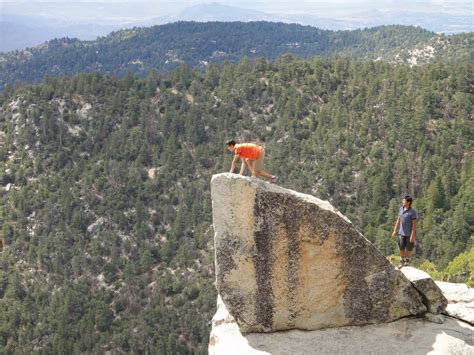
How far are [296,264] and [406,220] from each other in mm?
5655

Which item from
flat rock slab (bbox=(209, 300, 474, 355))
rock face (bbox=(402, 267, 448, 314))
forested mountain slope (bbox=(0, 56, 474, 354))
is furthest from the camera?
forested mountain slope (bbox=(0, 56, 474, 354))

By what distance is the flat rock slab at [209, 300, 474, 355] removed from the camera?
18.5 metres

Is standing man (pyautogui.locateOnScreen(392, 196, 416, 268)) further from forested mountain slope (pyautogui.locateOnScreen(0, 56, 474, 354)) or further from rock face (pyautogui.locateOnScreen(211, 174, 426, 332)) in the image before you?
forested mountain slope (pyautogui.locateOnScreen(0, 56, 474, 354))

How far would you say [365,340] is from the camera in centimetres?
1934

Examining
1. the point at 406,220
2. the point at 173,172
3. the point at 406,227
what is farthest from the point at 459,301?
the point at 173,172

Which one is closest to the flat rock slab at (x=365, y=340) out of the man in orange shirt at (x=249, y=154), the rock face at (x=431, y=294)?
the rock face at (x=431, y=294)

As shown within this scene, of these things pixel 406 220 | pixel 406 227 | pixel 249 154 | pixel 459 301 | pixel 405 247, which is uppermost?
pixel 249 154

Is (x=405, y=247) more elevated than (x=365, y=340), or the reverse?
(x=405, y=247)

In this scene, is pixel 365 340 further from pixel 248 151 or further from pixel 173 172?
pixel 173 172

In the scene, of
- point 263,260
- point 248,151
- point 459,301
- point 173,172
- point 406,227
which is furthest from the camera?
point 173,172

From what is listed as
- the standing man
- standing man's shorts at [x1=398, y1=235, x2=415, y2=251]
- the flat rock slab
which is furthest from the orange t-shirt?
standing man's shorts at [x1=398, y1=235, x2=415, y2=251]

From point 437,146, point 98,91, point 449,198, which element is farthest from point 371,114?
point 98,91

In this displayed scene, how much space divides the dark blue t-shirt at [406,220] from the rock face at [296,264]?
3.09m

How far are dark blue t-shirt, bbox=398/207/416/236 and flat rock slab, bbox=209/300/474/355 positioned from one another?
3.94m
